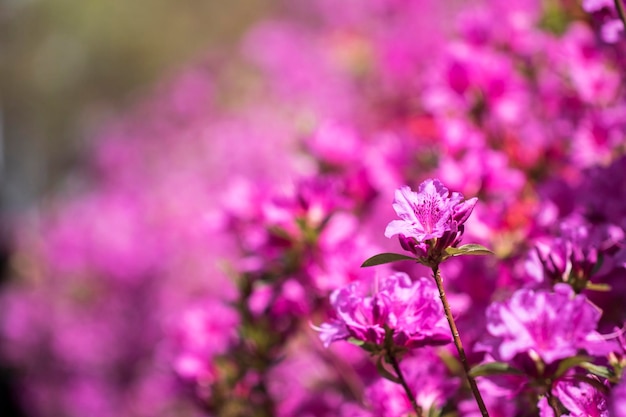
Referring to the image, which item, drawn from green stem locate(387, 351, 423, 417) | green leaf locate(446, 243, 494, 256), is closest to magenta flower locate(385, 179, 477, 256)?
green leaf locate(446, 243, 494, 256)

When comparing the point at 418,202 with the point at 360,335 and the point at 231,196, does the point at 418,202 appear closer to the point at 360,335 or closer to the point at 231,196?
the point at 360,335

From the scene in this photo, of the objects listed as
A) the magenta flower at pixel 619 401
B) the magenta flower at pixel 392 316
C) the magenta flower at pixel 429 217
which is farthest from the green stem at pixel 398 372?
the magenta flower at pixel 619 401

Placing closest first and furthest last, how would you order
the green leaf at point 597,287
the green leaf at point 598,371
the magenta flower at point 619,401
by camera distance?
the magenta flower at point 619,401 < the green leaf at point 598,371 < the green leaf at point 597,287

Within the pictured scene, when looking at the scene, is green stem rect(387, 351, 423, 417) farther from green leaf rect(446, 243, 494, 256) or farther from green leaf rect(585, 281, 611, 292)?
green leaf rect(585, 281, 611, 292)

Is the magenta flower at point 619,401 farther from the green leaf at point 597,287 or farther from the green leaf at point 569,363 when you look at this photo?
the green leaf at point 597,287

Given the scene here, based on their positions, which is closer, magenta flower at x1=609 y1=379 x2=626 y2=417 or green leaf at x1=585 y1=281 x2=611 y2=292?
magenta flower at x1=609 y1=379 x2=626 y2=417

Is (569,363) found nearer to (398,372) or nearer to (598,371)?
(598,371)
